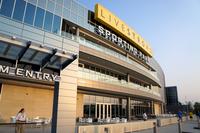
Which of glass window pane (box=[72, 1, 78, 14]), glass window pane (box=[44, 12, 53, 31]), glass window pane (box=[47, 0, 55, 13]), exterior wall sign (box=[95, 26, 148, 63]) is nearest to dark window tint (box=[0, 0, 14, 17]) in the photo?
glass window pane (box=[44, 12, 53, 31])

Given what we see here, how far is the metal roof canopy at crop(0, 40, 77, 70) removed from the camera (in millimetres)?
9676

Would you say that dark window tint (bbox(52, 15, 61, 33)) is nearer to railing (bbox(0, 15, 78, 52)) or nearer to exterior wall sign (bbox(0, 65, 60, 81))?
railing (bbox(0, 15, 78, 52))

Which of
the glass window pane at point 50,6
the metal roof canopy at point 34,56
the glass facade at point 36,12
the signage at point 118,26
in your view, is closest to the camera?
the metal roof canopy at point 34,56

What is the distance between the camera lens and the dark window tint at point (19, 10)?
60.1ft

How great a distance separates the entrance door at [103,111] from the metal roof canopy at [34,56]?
64.9ft

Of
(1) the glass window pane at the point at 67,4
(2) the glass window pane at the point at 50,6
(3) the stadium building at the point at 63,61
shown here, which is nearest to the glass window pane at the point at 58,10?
(3) the stadium building at the point at 63,61

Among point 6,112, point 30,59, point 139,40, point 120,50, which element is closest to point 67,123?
point 30,59

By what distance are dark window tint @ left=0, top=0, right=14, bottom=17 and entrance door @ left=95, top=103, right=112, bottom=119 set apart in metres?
18.5

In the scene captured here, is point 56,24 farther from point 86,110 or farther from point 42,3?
point 86,110

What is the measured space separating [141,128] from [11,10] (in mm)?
17572

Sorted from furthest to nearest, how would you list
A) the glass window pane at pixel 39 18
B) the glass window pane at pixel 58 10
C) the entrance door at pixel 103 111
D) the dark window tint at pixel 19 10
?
1. the entrance door at pixel 103 111
2. the glass window pane at pixel 58 10
3. the glass window pane at pixel 39 18
4. the dark window tint at pixel 19 10

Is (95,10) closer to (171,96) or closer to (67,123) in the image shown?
(67,123)

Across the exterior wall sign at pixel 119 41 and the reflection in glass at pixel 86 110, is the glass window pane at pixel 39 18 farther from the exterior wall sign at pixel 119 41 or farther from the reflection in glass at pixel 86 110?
the reflection in glass at pixel 86 110

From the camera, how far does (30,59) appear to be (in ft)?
A: 36.3
